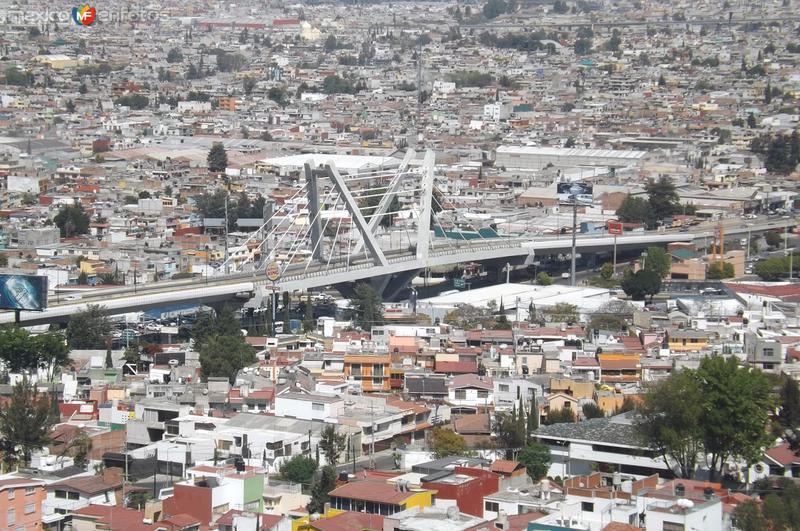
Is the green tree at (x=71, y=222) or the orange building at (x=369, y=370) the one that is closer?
the orange building at (x=369, y=370)

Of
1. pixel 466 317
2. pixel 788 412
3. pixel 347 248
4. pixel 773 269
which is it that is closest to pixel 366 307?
pixel 466 317

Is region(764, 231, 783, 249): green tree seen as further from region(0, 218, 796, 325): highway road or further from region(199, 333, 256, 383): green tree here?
region(199, 333, 256, 383): green tree

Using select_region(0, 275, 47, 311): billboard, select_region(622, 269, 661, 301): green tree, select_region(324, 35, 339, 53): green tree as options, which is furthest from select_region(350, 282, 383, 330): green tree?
select_region(324, 35, 339, 53): green tree

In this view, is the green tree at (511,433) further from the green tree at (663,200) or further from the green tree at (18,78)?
the green tree at (18,78)

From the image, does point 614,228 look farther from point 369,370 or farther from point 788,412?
point 788,412

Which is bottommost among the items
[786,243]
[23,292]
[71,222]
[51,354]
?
[51,354]

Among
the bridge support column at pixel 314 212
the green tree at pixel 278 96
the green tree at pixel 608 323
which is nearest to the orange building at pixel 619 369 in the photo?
the green tree at pixel 608 323

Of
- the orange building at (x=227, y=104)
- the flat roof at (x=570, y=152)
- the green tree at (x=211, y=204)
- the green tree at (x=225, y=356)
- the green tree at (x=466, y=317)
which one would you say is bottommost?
the green tree at (x=466, y=317)
